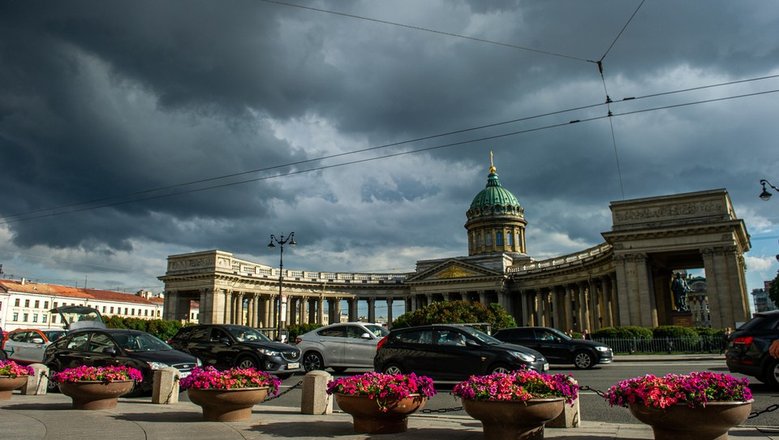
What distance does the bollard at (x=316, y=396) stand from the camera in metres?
11.4

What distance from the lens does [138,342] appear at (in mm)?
16531

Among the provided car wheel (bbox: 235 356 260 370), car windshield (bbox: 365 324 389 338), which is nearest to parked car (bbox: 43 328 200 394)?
car wheel (bbox: 235 356 260 370)

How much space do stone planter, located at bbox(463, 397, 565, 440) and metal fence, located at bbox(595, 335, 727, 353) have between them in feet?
96.3

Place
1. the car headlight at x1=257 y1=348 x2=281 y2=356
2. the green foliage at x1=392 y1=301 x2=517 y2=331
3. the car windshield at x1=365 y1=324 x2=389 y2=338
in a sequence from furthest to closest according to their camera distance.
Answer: the green foliage at x1=392 y1=301 x2=517 y2=331 → the car windshield at x1=365 y1=324 x2=389 y2=338 → the car headlight at x1=257 y1=348 x2=281 y2=356

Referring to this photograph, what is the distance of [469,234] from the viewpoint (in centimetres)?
9900

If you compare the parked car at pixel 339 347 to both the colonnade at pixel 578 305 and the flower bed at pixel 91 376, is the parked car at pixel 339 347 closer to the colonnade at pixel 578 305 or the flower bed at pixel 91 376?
the flower bed at pixel 91 376

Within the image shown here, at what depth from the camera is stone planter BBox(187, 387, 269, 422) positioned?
10242mm

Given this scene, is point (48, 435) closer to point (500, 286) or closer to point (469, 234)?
point (500, 286)

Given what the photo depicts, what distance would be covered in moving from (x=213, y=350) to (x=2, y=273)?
88400 millimetres

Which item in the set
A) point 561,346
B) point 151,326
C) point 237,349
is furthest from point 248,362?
point 151,326

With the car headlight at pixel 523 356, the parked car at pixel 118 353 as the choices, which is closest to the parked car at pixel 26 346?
the parked car at pixel 118 353

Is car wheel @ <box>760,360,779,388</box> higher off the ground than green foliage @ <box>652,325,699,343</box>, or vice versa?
green foliage @ <box>652,325,699,343</box>

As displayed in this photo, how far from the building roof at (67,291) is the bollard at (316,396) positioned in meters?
102

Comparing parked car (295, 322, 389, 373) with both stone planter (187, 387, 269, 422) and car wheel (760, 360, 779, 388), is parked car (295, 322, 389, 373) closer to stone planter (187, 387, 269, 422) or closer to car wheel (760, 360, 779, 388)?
stone planter (187, 387, 269, 422)
